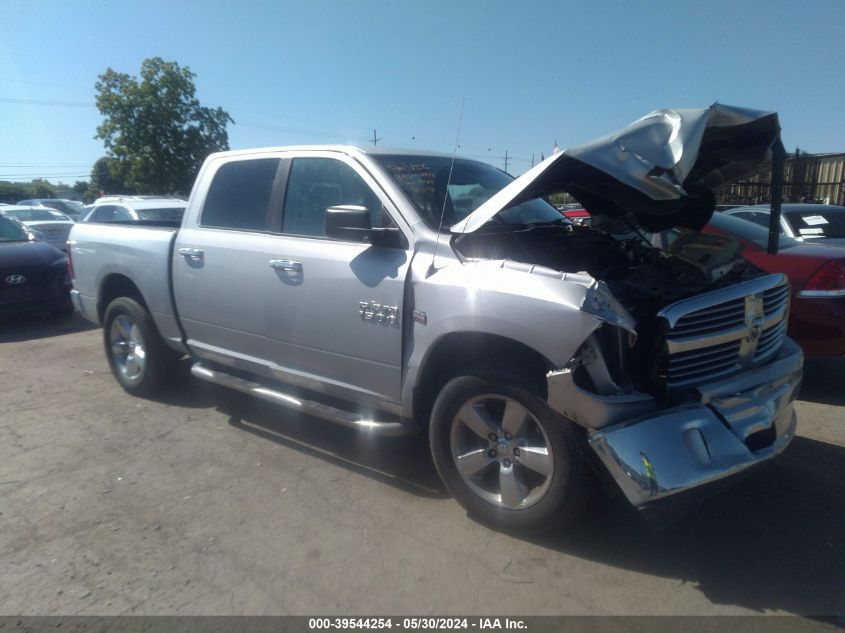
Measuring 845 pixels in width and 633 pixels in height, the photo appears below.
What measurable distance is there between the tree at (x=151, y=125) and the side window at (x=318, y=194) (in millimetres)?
21965

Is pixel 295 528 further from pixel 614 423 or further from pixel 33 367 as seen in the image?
pixel 33 367

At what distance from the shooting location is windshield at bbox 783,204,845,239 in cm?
689

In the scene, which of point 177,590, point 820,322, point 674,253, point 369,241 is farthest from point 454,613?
point 820,322

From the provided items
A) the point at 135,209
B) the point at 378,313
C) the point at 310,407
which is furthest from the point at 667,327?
the point at 135,209

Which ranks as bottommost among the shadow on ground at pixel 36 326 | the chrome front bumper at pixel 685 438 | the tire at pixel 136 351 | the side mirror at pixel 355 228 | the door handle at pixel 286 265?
the shadow on ground at pixel 36 326

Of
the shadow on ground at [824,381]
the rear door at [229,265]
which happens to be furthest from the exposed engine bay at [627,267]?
the shadow on ground at [824,381]

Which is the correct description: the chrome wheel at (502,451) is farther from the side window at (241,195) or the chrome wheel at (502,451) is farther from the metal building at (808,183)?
the metal building at (808,183)

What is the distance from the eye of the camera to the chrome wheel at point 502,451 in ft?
9.87

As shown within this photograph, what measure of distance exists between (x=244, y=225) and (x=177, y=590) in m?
2.53

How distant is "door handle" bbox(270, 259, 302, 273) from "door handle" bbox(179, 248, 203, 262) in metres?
0.85

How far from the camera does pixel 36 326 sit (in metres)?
9.12

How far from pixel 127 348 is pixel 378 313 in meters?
3.20

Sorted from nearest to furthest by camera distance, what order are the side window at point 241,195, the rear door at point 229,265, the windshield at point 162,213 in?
1. the rear door at point 229,265
2. the side window at point 241,195
3. the windshield at point 162,213

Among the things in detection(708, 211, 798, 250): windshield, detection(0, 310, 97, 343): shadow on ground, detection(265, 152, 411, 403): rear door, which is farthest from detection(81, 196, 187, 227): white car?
detection(708, 211, 798, 250): windshield
